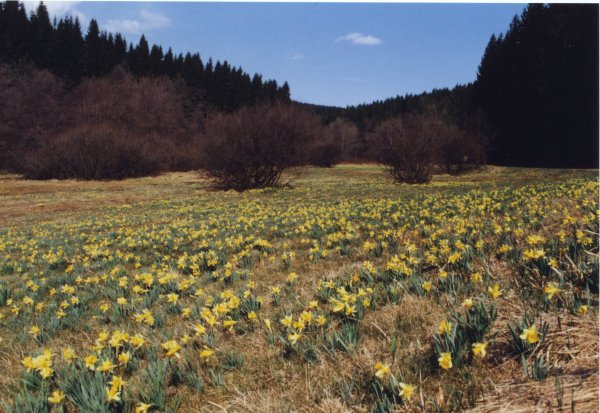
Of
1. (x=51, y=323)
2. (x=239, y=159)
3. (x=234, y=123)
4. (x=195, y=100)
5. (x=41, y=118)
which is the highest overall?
(x=195, y=100)

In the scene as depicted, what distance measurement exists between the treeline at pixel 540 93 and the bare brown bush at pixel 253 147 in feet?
69.4

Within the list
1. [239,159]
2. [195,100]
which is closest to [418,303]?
[239,159]

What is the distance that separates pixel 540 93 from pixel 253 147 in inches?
1800

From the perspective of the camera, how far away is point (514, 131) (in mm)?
55844

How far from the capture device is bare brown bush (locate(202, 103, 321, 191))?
87.7 feet

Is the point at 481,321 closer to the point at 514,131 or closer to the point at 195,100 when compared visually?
the point at 514,131

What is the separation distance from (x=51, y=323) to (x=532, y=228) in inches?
219

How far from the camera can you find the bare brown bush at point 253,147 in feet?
87.7

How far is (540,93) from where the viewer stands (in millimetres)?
52094

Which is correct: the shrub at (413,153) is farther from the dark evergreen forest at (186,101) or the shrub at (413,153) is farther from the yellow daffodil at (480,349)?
the yellow daffodil at (480,349)

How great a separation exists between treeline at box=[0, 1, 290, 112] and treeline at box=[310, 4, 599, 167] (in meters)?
34.6

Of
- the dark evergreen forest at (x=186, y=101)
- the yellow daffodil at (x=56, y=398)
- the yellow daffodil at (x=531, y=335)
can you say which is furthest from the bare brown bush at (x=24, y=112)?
the yellow daffodil at (x=531, y=335)

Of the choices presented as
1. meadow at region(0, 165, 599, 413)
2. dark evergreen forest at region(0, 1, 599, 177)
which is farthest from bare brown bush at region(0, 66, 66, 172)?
meadow at region(0, 165, 599, 413)

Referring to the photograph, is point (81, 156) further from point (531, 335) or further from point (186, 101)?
point (531, 335)
